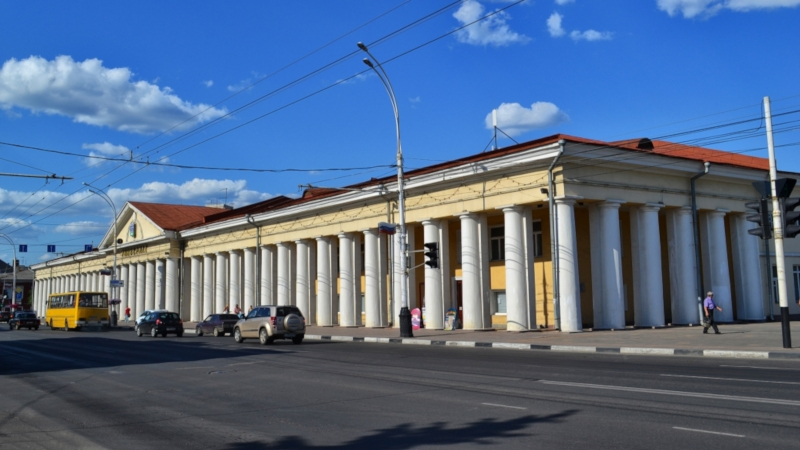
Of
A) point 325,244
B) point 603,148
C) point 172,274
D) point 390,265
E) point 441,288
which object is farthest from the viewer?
point 172,274

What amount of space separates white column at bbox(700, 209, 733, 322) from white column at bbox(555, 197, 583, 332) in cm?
972

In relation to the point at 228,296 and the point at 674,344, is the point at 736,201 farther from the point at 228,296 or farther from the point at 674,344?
the point at 228,296

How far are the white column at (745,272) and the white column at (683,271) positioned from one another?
482 centimetres

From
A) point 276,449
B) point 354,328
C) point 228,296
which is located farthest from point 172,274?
point 276,449

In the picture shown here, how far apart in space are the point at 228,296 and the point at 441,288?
2443 cm

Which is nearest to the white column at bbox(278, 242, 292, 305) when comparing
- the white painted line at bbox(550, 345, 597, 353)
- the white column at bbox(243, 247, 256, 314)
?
the white column at bbox(243, 247, 256, 314)

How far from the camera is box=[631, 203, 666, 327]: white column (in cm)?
3052

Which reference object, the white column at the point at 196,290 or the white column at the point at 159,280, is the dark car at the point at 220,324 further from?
the white column at the point at 159,280

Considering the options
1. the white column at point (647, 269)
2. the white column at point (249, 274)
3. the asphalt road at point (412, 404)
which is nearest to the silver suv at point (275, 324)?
the asphalt road at point (412, 404)

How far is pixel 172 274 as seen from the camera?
196ft

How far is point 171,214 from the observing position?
6588 cm

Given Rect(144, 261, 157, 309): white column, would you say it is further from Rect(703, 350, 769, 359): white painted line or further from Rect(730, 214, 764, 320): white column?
Rect(703, 350, 769, 359): white painted line

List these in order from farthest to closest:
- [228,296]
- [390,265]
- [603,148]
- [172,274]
Answer: [172,274] → [228,296] → [390,265] → [603,148]

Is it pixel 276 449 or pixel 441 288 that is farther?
pixel 441 288
